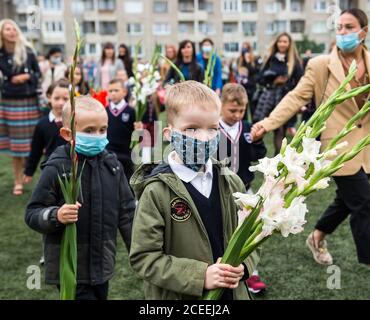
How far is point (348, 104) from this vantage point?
3.57 metres

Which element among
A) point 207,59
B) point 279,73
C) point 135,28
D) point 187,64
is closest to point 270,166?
point 187,64

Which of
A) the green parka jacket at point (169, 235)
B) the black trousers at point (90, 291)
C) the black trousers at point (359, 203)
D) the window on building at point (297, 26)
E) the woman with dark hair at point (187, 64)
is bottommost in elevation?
the black trousers at point (90, 291)

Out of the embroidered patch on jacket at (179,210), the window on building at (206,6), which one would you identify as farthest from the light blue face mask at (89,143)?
the window on building at (206,6)

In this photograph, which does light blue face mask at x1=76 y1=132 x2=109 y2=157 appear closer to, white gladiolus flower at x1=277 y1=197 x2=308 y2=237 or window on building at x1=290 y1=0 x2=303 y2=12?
white gladiolus flower at x1=277 y1=197 x2=308 y2=237

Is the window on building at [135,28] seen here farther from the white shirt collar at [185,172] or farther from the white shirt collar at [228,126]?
the white shirt collar at [185,172]

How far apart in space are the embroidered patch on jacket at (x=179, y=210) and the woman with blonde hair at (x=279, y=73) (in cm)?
575

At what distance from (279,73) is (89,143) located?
5318 mm

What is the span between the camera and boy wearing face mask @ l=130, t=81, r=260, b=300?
1.90 meters

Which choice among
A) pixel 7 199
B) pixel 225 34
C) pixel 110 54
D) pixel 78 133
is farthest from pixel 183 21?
pixel 78 133

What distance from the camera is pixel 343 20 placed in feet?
12.1

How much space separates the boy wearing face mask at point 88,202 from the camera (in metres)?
2.64

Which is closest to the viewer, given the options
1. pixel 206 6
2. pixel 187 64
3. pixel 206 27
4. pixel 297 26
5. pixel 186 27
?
pixel 187 64

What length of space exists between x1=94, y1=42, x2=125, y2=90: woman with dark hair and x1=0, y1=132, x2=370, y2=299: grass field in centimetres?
374

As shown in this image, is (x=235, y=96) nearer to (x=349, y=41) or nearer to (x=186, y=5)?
(x=349, y=41)
